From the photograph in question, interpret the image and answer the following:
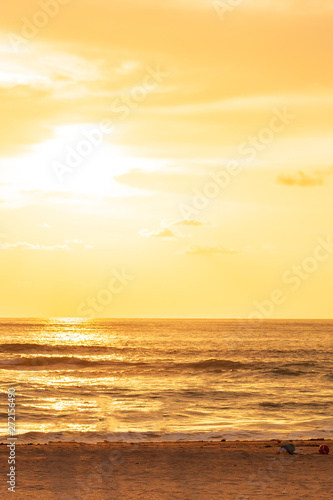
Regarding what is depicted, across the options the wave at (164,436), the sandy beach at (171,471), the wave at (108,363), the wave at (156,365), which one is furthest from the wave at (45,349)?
the sandy beach at (171,471)

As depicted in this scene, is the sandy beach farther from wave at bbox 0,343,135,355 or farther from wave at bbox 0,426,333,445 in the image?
wave at bbox 0,343,135,355

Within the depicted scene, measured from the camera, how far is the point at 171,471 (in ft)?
51.5

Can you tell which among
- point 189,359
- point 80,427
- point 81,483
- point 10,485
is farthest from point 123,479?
point 189,359

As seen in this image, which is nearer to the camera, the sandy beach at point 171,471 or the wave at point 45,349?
the sandy beach at point 171,471

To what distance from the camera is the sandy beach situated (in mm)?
13453

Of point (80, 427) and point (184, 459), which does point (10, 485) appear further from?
point (80, 427)

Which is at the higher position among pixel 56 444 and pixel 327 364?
pixel 327 364

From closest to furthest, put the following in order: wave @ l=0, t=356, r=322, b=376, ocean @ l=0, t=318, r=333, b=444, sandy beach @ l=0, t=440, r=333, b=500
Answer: sandy beach @ l=0, t=440, r=333, b=500, ocean @ l=0, t=318, r=333, b=444, wave @ l=0, t=356, r=322, b=376

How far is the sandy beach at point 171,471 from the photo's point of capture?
13.5 meters

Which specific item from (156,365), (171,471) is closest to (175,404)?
(171,471)

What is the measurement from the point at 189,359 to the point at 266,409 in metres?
36.6

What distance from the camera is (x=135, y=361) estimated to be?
2472 inches

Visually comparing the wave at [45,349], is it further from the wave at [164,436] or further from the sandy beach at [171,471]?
the sandy beach at [171,471]

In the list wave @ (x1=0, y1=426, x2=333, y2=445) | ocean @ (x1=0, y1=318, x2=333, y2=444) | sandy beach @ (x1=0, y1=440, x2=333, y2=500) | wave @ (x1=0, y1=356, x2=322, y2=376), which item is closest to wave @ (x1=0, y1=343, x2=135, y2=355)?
wave @ (x1=0, y1=356, x2=322, y2=376)
